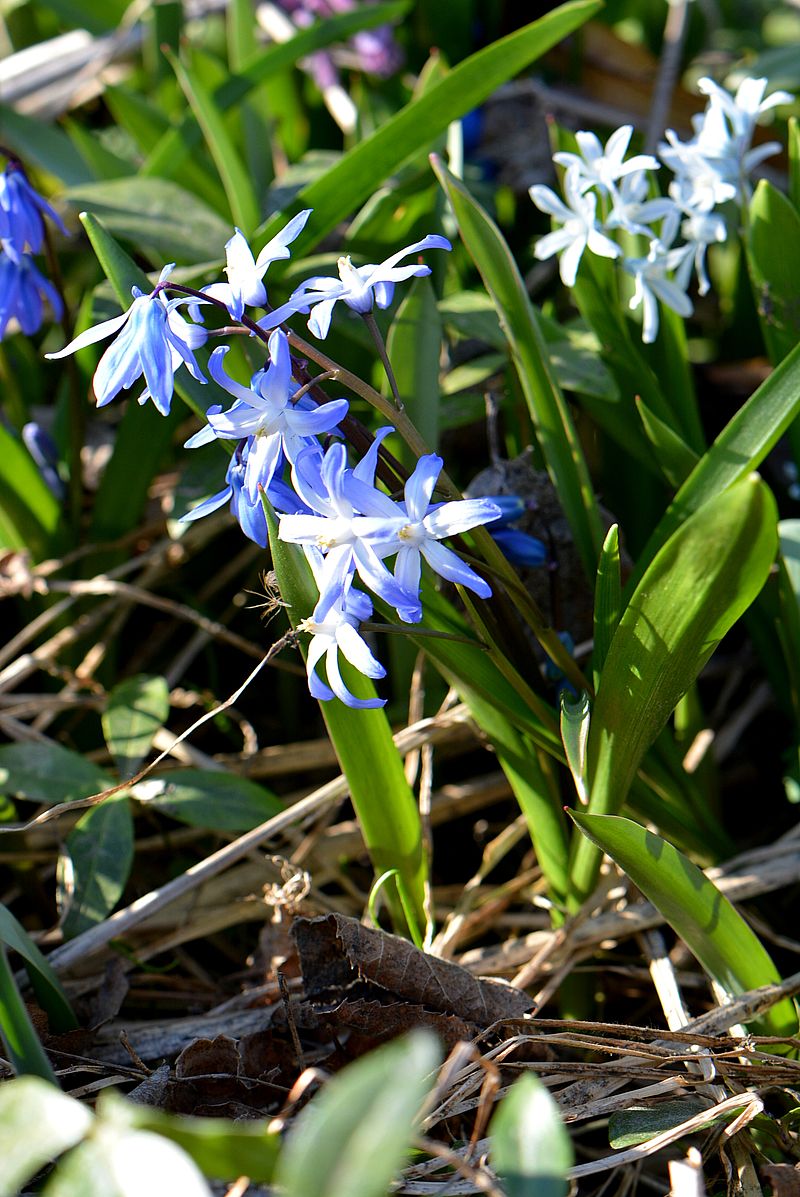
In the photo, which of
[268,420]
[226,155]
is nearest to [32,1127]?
[268,420]

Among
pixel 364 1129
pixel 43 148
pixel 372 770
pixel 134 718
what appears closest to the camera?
pixel 364 1129

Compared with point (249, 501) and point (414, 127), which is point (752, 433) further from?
point (414, 127)

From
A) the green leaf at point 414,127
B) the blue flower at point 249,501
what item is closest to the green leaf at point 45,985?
the blue flower at point 249,501

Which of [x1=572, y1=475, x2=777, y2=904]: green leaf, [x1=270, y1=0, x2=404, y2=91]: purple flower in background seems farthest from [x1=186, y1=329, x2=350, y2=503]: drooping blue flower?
[x1=270, y1=0, x2=404, y2=91]: purple flower in background

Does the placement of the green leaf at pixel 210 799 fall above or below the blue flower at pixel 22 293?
below

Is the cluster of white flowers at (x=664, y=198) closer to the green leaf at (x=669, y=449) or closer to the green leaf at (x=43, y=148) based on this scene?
the green leaf at (x=669, y=449)

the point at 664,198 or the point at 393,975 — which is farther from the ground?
the point at 664,198

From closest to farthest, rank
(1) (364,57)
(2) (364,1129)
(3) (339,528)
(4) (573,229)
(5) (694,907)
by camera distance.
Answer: (2) (364,1129), (3) (339,528), (5) (694,907), (4) (573,229), (1) (364,57)
